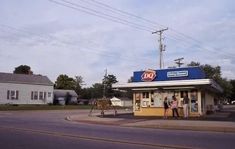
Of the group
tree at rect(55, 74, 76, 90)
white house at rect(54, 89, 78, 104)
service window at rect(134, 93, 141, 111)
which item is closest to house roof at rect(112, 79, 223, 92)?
service window at rect(134, 93, 141, 111)

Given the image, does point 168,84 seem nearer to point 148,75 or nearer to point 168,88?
point 168,88

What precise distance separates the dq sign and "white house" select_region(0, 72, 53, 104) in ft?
125

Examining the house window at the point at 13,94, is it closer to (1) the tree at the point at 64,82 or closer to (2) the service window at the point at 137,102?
(2) the service window at the point at 137,102

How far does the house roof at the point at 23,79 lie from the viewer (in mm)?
68375

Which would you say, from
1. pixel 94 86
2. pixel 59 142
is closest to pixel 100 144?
pixel 59 142

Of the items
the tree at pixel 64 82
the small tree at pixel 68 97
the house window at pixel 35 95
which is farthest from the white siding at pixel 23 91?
the tree at pixel 64 82

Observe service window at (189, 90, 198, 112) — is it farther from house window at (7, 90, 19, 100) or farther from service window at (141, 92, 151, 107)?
house window at (7, 90, 19, 100)

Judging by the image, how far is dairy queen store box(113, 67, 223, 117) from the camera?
1254 inches

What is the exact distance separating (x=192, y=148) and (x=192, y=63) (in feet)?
243

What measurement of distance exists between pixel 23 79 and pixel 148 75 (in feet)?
134

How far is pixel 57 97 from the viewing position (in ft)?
279

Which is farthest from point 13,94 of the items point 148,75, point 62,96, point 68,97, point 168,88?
point 168,88

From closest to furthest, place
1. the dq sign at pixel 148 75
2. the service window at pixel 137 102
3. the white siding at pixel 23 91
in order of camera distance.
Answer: the dq sign at pixel 148 75
the service window at pixel 137 102
the white siding at pixel 23 91

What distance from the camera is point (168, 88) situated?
109 feet
